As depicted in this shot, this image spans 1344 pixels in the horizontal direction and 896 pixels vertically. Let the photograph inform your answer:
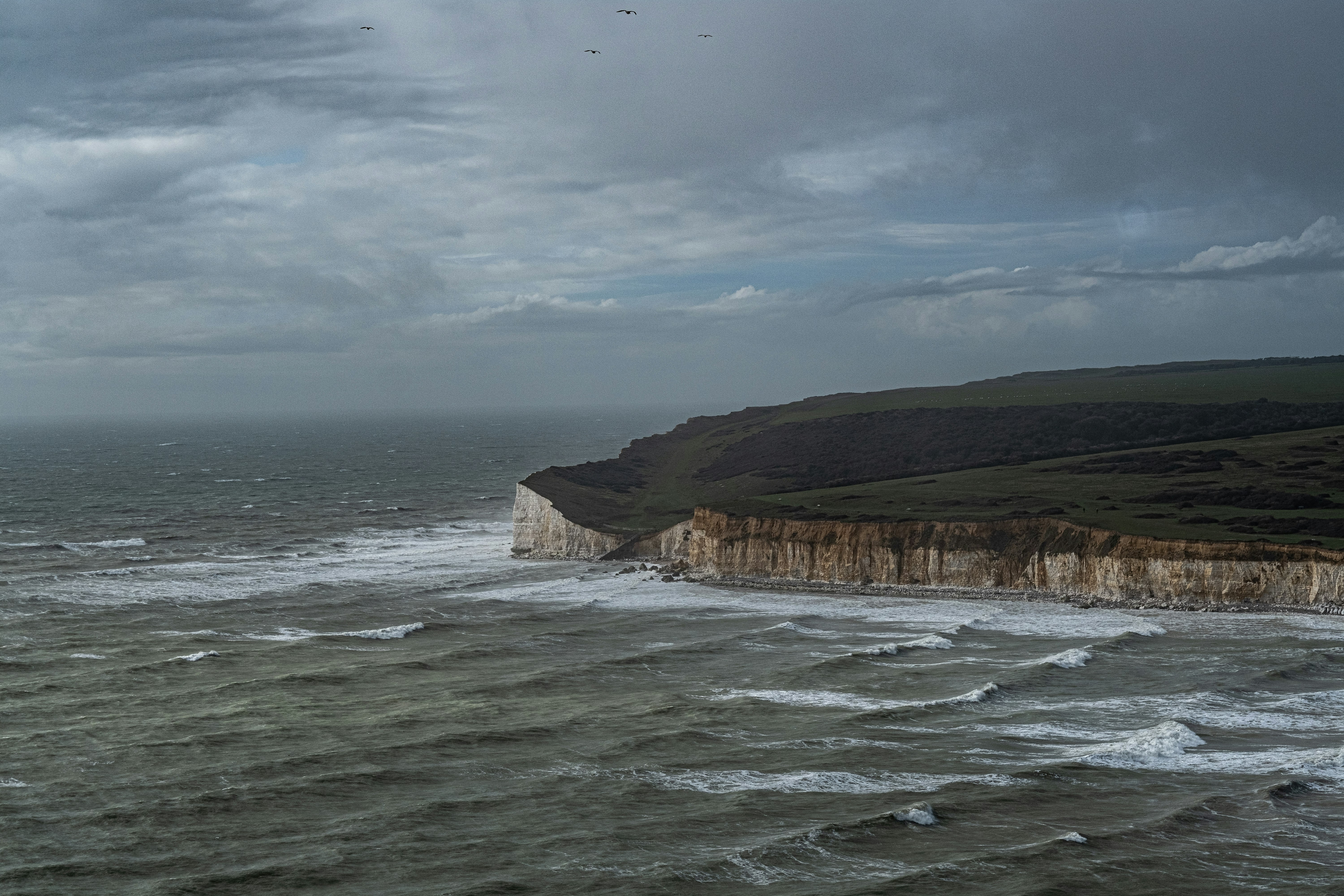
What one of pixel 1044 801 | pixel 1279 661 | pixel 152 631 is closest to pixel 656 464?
pixel 152 631

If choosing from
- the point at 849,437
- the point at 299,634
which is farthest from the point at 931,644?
the point at 849,437

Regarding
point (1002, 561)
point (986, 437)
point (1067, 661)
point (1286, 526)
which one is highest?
point (986, 437)

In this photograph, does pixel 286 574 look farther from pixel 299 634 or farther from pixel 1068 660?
pixel 1068 660

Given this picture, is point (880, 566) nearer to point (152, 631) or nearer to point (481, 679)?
point (481, 679)

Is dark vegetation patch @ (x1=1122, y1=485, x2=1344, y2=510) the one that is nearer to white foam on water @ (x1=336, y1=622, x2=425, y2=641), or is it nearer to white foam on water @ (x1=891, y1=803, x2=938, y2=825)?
white foam on water @ (x1=891, y1=803, x2=938, y2=825)

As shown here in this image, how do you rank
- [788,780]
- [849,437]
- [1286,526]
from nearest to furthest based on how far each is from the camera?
[788,780] < [1286,526] < [849,437]

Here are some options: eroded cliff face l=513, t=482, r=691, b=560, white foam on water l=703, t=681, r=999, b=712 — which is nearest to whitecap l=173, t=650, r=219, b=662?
white foam on water l=703, t=681, r=999, b=712

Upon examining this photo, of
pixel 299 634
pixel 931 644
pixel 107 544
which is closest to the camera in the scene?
pixel 931 644
